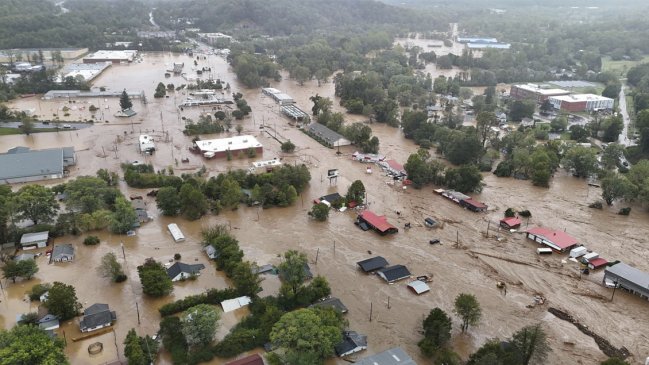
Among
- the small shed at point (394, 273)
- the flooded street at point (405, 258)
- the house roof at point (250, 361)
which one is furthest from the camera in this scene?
the small shed at point (394, 273)

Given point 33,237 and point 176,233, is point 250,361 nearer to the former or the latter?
point 176,233

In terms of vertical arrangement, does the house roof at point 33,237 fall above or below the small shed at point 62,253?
above

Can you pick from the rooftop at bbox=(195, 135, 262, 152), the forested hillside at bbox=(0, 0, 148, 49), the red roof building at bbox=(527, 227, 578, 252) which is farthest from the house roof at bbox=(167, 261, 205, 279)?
the forested hillside at bbox=(0, 0, 148, 49)

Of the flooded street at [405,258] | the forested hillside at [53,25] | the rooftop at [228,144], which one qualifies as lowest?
the flooded street at [405,258]

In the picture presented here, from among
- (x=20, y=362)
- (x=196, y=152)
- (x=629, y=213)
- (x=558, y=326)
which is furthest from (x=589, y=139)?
(x=20, y=362)

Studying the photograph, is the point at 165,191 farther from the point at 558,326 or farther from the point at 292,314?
the point at 558,326

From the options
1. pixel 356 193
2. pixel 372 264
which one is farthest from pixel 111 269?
pixel 356 193

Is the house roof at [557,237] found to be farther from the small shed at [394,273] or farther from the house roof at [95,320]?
the house roof at [95,320]

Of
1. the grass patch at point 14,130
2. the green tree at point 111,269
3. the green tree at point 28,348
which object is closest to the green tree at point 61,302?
the green tree at point 111,269
